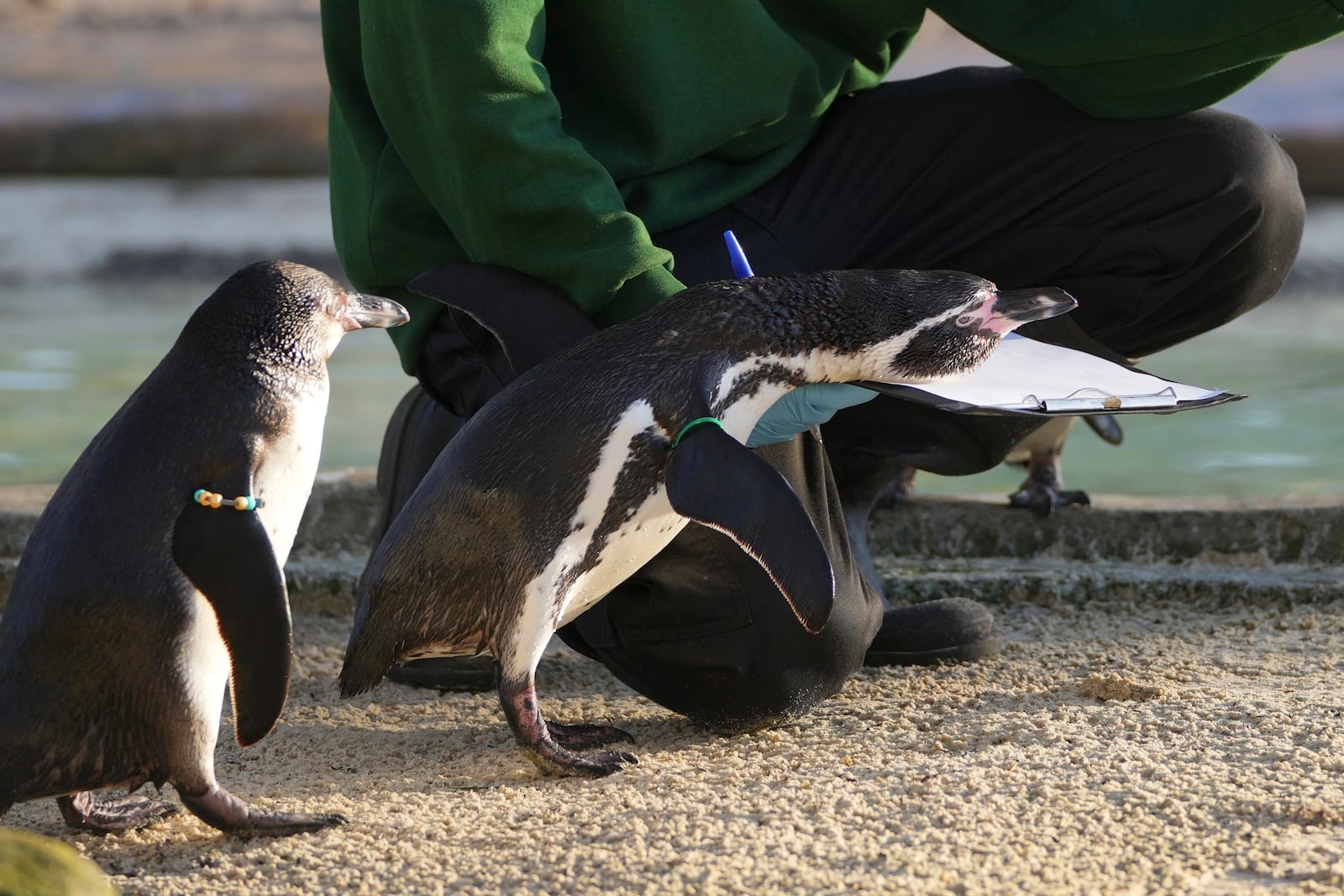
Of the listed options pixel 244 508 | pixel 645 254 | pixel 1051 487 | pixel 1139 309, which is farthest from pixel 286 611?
pixel 1051 487

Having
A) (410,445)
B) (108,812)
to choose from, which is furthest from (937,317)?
(108,812)

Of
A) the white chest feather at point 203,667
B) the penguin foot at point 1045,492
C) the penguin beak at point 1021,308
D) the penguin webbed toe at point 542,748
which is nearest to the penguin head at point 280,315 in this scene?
the white chest feather at point 203,667

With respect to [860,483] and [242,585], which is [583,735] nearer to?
[242,585]

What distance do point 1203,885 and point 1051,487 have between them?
4.51 feet

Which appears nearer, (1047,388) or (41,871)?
(41,871)

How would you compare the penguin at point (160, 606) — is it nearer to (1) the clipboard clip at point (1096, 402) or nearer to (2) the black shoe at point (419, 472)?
(2) the black shoe at point (419, 472)

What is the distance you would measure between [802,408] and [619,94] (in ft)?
1.56

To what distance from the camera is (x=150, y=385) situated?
1.42 m

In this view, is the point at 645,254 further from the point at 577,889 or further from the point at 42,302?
the point at 42,302

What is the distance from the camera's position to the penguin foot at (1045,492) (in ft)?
8.27

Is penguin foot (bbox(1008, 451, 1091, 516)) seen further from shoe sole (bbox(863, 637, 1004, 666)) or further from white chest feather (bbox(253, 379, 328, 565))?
white chest feather (bbox(253, 379, 328, 565))

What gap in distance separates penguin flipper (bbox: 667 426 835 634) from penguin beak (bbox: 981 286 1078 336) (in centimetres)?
39

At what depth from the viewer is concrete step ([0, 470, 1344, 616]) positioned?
2324 mm

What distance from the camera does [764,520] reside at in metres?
1.40
